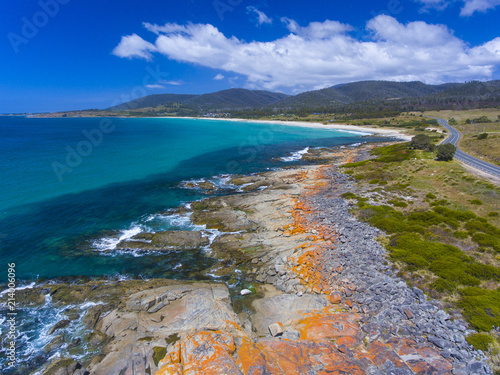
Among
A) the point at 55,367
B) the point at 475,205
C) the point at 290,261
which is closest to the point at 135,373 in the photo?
the point at 55,367

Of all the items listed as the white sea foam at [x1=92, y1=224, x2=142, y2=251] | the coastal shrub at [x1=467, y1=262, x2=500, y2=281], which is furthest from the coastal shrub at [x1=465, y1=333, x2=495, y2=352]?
the white sea foam at [x1=92, y1=224, x2=142, y2=251]

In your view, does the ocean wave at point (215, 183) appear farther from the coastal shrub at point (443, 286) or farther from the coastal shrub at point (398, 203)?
the coastal shrub at point (443, 286)

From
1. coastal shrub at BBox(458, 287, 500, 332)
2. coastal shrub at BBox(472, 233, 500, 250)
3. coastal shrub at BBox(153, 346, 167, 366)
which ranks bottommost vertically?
coastal shrub at BBox(153, 346, 167, 366)

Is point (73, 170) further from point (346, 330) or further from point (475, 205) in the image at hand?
point (475, 205)

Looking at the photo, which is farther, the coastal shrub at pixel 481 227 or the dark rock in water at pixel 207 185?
the dark rock in water at pixel 207 185

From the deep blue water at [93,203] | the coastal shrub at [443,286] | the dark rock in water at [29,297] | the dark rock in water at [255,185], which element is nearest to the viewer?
the coastal shrub at [443,286]

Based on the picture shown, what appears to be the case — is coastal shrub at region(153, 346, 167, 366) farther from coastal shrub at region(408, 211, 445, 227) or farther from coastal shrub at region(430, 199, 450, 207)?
coastal shrub at region(430, 199, 450, 207)

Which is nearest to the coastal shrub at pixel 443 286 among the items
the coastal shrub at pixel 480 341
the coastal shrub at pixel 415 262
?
the coastal shrub at pixel 415 262
